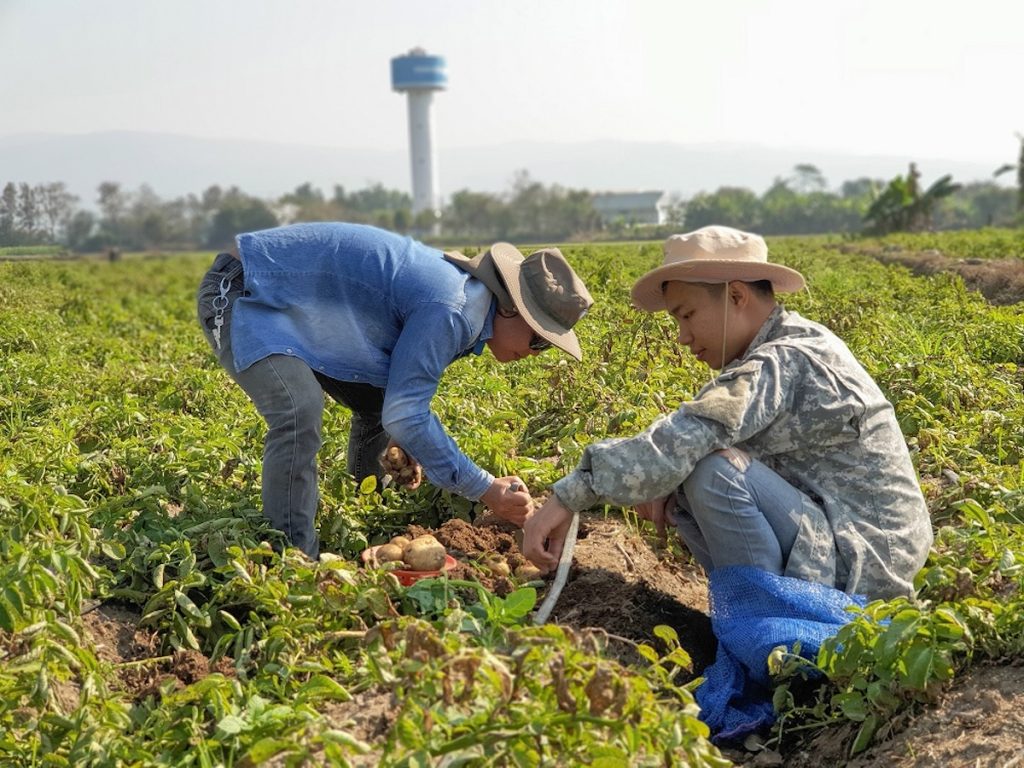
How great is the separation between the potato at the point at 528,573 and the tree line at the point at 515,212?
3.26m

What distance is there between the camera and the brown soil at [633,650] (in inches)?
88.9

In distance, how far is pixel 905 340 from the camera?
19.5 feet

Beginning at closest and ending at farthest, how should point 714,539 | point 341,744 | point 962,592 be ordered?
point 341,744
point 962,592
point 714,539

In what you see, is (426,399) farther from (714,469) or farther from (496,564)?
(714,469)

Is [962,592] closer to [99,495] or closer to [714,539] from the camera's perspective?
[714,539]

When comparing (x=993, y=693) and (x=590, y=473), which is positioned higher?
(x=590, y=473)

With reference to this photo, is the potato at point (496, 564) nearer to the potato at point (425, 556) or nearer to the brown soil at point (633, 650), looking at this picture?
the brown soil at point (633, 650)

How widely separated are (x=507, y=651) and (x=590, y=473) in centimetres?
70

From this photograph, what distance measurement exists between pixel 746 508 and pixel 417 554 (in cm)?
94

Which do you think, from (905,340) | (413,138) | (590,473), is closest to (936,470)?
(590,473)

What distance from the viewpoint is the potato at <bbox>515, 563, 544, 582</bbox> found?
3.11m

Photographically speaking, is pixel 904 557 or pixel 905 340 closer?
pixel 904 557

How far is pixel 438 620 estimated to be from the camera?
8.70 ft

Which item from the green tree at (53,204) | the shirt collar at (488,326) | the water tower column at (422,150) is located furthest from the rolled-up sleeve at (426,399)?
the water tower column at (422,150)
